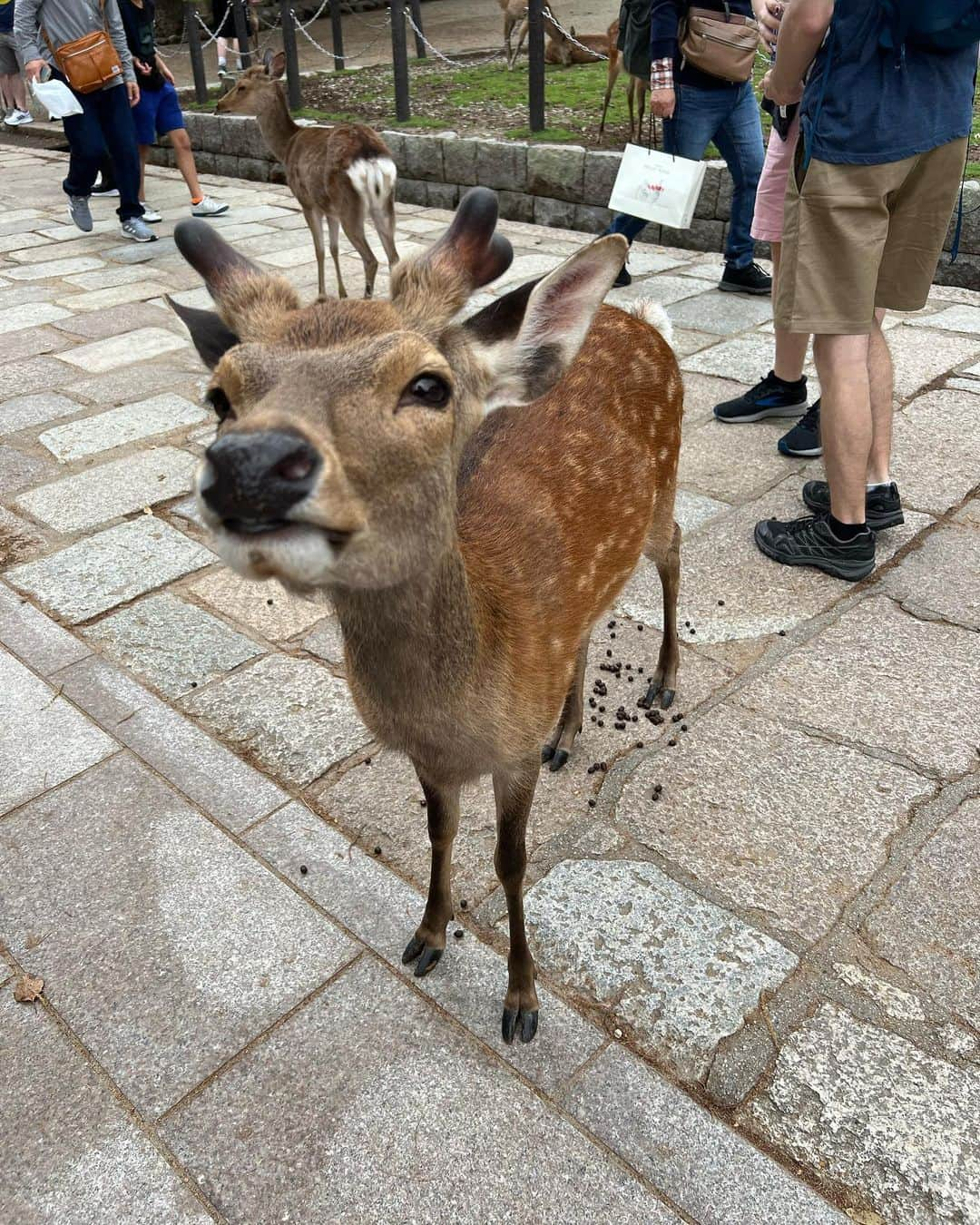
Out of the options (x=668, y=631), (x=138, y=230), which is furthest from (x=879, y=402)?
(x=138, y=230)

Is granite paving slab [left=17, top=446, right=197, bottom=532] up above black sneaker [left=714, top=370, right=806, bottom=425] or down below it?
below

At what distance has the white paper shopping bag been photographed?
513 centimetres

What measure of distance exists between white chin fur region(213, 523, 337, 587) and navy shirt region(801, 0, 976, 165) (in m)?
2.65

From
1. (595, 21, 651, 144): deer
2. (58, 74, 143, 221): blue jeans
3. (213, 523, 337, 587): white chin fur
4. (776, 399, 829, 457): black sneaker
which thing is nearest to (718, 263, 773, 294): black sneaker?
(776, 399, 829, 457): black sneaker

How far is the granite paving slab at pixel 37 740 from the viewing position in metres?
2.71

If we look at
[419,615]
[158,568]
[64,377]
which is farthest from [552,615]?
[64,377]

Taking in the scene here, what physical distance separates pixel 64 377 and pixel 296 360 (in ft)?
15.7

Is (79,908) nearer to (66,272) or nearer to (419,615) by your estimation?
(419,615)

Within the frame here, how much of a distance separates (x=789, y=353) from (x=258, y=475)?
379 centimetres

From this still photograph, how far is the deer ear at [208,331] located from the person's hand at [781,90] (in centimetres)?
250

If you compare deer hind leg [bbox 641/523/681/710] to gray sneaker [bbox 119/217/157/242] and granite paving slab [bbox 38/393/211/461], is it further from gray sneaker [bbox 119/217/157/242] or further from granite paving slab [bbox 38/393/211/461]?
gray sneaker [bbox 119/217/157/242]

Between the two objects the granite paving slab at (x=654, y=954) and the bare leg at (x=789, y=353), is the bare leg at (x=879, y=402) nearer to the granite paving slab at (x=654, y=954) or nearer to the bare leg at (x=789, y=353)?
the bare leg at (x=789, y=353)

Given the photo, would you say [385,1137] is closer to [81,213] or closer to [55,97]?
[55,97]

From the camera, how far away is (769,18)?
11.4 ft
